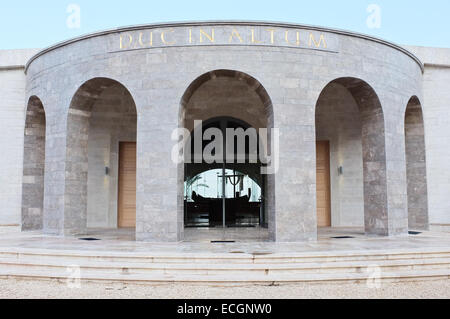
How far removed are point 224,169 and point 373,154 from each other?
17.4 ft

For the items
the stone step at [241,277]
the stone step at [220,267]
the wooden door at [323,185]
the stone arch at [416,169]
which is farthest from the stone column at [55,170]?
the stone arch at [416,169]

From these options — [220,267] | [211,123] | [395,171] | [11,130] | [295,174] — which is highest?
[211,123]

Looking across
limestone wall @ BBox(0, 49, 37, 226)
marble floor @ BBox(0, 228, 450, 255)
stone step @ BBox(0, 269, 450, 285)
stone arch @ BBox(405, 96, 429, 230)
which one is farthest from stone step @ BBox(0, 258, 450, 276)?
limestone wall @ BBox(0, 49, 37, 226)

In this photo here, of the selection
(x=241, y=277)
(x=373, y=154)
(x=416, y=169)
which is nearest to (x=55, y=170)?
(x=241, y=277)

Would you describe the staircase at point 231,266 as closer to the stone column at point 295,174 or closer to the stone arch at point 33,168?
the stone column at point 295,174

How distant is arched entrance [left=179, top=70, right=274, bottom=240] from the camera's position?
48.6 ft

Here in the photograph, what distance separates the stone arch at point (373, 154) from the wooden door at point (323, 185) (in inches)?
159

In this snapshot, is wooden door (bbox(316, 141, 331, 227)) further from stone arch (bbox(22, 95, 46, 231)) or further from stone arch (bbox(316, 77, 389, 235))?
stone arch (bbox(22, 95, 46, 231))

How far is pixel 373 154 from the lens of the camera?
11758mm

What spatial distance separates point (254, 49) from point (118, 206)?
8009mm

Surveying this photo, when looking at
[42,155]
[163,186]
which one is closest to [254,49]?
[163,186]

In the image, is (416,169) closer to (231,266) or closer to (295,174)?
(295,174)

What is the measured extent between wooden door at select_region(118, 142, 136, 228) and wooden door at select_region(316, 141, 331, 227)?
686cm

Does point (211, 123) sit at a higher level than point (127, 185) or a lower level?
higher
